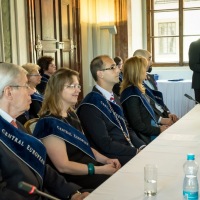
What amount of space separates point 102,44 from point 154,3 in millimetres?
1557

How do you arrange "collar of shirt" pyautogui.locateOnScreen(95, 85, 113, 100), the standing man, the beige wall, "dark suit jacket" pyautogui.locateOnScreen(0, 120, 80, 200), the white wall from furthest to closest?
the white wall → the beige wall → the standing man → "collar of shirt" pyautogui.locateOnScreen(95, 85, 113, 100) → "dark suit jacket" pyautogui.locateOnScreen(0, 120, 80, 200)

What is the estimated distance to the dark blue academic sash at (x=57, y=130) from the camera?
2.20 m

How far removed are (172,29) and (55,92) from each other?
6065 millimetres

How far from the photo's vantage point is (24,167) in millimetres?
1762

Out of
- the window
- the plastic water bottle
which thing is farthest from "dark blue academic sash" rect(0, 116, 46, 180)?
the window

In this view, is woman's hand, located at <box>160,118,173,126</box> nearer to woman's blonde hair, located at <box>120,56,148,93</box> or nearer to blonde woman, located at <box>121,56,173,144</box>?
blonde woman, located at <box>121,56,173,144</box>

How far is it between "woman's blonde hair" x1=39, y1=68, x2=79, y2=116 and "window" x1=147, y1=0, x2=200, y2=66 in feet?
19.1

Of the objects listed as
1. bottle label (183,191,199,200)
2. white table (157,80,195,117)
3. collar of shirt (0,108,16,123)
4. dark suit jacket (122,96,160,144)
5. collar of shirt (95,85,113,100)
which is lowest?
white table (157,80,195,117)

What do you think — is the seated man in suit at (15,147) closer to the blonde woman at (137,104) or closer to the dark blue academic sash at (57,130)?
the dark blue academic sash at (57,130)

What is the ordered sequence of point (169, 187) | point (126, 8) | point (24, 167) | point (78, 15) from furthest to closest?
point (126, 8) → point (78, 15) → point (24, 167) → point (169, 187)

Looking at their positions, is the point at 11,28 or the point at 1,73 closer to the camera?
the point at 1,73

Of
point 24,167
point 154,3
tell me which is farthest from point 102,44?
point 24,167

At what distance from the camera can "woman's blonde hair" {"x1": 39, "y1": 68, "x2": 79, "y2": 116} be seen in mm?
2305

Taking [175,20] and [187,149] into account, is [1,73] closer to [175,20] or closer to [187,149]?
[187,149]
